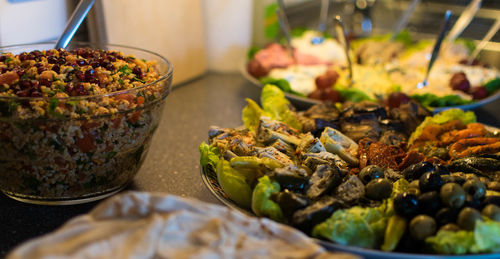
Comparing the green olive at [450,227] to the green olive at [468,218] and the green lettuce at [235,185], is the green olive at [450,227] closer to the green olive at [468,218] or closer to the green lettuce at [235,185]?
the green olive at [468,218]

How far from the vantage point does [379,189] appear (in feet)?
2.87

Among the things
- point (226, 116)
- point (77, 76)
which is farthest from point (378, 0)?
point (77, 76)

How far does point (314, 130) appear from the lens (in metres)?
1.16

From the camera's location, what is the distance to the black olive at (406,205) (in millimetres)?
802

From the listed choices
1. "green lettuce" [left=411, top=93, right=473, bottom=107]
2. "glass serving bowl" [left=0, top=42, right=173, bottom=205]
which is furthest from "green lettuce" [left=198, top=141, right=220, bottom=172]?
"green lettuce" [left=411, top=93, right=473, bottom=107]

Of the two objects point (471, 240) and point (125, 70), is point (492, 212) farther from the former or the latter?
point (125, 70)

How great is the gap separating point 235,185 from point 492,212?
0.45 meters

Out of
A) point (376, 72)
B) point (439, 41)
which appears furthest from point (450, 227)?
point (376, 72)

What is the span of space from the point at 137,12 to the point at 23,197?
87 centimetres

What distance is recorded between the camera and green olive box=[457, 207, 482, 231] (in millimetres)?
762

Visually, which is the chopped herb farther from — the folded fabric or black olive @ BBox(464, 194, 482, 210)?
black olive @ BBox(464, 194, 482, 210)

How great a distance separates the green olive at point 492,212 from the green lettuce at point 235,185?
41 centimetres

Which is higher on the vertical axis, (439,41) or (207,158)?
(439,41)

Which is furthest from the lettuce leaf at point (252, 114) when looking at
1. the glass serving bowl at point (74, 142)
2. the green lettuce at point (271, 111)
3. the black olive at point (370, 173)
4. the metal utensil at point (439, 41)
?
the metal utensil at point (439, 41)
